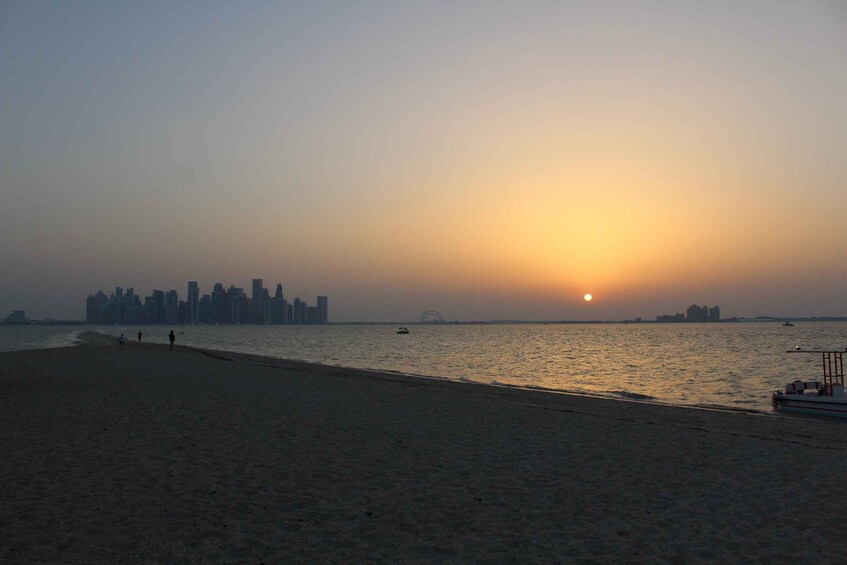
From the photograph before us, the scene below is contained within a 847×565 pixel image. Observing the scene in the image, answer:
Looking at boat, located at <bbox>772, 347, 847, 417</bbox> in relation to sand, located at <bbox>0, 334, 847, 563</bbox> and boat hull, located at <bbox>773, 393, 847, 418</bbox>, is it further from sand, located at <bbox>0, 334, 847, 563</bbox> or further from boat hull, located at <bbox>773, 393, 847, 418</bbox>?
sand, located at <bbox>0, 334, 847, 563</bbox>

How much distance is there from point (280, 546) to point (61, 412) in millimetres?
14942

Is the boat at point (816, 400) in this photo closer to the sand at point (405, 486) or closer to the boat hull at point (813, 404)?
the boat hull at point (813, 404)

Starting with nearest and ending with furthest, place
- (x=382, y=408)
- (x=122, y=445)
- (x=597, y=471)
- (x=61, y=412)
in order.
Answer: (x=597, y=471), (x=122, y=445), (x=61, y=412), (x=382, y=408)

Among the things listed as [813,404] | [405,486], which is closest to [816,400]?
[813,404]

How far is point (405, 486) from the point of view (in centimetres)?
1095

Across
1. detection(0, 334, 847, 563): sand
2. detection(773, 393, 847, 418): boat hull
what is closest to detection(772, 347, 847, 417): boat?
detection(773, 393, 847, 418): boat hull

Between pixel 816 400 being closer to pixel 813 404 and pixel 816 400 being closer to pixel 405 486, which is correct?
pixel 813 404

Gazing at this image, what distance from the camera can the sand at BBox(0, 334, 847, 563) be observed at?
26.1ft

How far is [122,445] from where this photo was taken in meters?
13.8

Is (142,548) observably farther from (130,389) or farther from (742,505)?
(130,389)

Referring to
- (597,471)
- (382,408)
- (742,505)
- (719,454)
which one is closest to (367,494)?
(597,471)

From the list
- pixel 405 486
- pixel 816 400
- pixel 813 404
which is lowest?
pixel 813 404

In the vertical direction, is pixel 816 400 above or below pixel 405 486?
below

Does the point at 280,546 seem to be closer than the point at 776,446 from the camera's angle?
Yes
